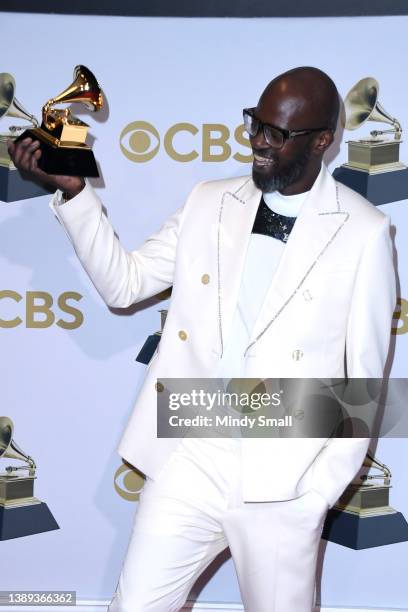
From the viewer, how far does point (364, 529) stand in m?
3.78

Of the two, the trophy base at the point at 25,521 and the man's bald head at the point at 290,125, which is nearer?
the man's bald head at the point at 290,125

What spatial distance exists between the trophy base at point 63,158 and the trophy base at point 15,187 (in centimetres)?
56

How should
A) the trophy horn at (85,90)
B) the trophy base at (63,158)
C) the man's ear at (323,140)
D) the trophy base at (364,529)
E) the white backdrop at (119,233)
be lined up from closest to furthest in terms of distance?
the trophy base at (63,158) < the man's ear at (323,140) < the trophy horn at (85,90) < the white backdrop at (119,233) < the trophy base at (364,529)

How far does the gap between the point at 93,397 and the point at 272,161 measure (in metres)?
1.24

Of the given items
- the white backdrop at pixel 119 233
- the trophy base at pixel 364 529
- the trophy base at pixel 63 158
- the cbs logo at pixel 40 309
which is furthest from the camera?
the trophy base at pixel 364 529

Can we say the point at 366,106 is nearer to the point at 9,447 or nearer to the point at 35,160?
the point at 35,160

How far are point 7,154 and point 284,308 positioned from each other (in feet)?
4.08

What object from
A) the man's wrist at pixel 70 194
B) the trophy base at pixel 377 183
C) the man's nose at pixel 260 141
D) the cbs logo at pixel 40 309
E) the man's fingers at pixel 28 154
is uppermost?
the man's nose at pixel 260 141

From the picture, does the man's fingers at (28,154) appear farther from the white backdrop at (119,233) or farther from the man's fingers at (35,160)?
the white backdrop at (119,233)

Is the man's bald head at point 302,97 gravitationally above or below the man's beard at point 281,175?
above

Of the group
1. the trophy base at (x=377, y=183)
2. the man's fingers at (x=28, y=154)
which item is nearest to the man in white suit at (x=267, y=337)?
the man's fingers at (x=28, y=154)

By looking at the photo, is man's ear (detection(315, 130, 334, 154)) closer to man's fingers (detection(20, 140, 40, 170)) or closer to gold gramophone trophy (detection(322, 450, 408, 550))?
man's fingers (detection(20, 140, 40, 170))

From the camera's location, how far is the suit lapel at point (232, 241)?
3.06 meters

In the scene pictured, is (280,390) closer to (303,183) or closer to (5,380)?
(303,183)
